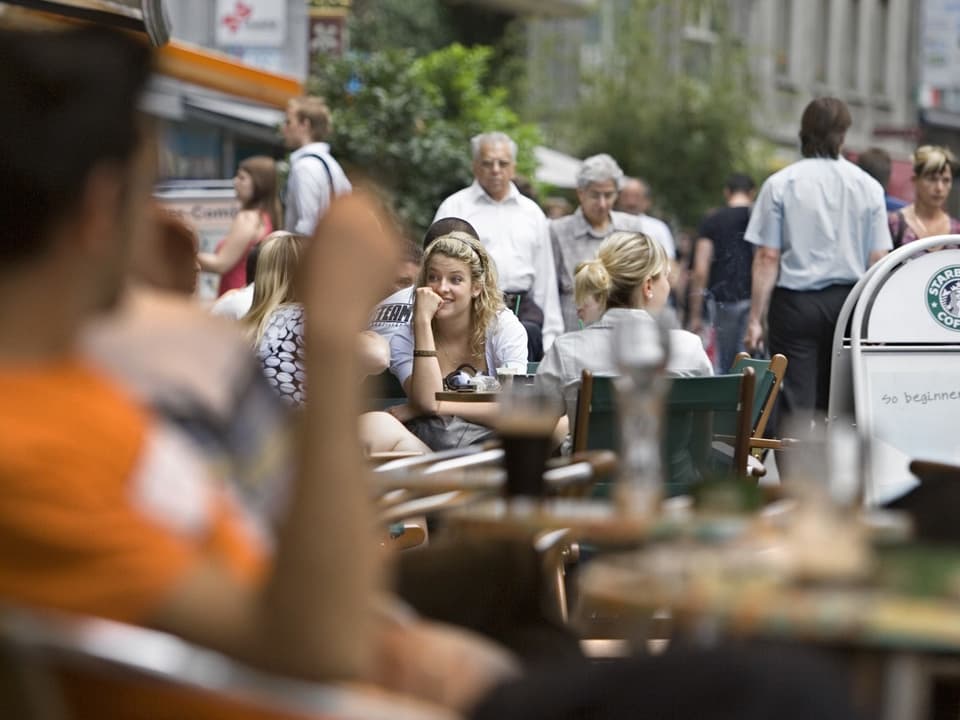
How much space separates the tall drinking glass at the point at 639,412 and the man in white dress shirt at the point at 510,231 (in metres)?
7.83

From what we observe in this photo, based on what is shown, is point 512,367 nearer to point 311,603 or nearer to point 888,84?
point 311,603

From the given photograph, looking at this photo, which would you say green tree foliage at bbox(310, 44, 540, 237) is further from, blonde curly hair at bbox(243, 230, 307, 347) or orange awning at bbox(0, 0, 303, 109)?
blonde curly hair at bbox(243, 230, 307, 347)

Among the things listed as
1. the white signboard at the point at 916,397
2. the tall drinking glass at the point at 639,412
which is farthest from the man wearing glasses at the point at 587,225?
the tall drinking glass at the point at 639,412

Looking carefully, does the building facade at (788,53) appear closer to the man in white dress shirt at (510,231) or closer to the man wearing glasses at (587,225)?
the man wearing glasses at (587,225)

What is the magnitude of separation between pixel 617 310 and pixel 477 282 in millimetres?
1050

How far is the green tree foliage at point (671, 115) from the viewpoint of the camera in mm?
32750

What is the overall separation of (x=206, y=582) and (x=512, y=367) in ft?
16.2

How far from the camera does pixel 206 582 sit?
6.68ft

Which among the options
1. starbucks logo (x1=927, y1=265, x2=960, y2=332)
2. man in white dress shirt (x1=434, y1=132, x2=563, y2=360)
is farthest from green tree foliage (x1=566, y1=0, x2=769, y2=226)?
starbucks logo (x1=927, y1=265, x2=960, y2=332)

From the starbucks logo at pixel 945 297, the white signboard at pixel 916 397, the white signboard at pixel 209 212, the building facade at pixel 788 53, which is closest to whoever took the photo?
the white signboard at pixel 916 397

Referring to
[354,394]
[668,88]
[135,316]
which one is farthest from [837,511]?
[668,88]

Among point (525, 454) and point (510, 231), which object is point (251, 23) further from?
point (525, 454)

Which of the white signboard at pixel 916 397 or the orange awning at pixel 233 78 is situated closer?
the white signboard at pixel 916 397

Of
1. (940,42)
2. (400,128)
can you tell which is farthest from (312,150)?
(940,42)
